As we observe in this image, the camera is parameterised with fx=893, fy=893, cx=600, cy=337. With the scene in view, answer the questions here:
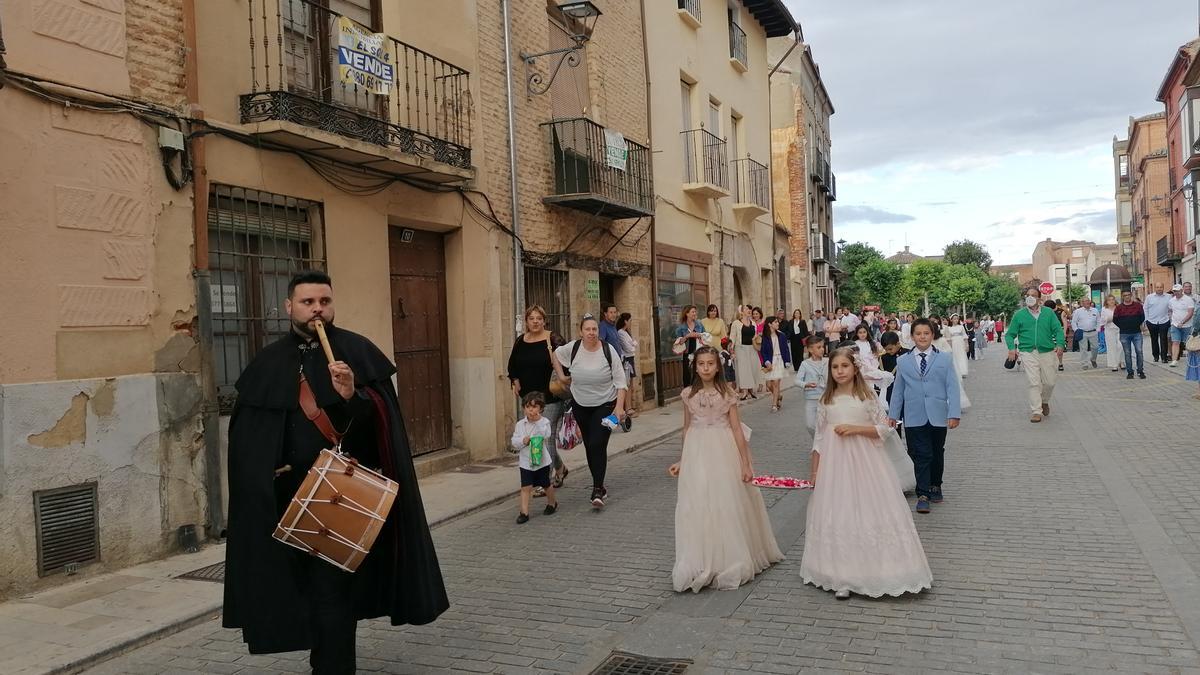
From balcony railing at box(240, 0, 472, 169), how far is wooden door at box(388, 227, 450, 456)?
1.20 metres

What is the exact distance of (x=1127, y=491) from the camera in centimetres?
756

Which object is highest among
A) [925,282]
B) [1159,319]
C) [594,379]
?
[925,282]

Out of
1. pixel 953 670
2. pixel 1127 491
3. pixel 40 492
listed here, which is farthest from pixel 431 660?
pixel 1127 491

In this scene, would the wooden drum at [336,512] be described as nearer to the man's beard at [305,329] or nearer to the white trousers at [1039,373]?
the man's beard at [305,329]

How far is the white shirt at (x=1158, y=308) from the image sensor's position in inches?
802

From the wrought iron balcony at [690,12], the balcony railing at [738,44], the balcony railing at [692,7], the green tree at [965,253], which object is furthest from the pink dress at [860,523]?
the green tree at [965,253]

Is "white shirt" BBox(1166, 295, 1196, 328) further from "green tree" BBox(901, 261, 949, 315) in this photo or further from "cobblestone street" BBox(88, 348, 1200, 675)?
"green tree" BBox(901, 261, 949, 315)

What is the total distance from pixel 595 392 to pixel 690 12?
13.2 metres

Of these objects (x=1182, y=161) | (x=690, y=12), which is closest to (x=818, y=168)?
(x=1182, y=161)

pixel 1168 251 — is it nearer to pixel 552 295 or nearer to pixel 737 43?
pixel 737 43

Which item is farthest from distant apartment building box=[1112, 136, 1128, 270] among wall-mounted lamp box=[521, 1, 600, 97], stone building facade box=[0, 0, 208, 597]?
stone building facade box=[0, 0, 208, 597]

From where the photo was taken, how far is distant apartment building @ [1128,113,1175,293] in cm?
4925

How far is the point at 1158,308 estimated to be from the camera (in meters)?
20.5

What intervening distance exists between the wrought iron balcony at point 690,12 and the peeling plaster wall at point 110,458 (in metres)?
14.2
